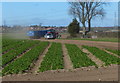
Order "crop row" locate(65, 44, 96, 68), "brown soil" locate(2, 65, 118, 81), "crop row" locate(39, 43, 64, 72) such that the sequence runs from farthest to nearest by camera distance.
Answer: "crop row" locate(65, 44, 96, 68)
"crop row" locate(39, 43, 64, 72)
"brown soil" locate(2, 65, 118, 81)

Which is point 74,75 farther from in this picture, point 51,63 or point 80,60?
point 80,60

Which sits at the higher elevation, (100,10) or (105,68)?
(100,10)

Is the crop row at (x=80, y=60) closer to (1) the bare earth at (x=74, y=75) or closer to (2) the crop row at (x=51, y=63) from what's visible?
(2) the crop row at (x=51, y=63)

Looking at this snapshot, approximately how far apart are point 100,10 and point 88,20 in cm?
418

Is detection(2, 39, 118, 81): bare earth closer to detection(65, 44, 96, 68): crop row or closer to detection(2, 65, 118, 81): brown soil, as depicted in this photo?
detection(2, 65, 118, 81): brown soil

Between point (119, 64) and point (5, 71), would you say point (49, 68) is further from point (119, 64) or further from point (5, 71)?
point (119, 64)

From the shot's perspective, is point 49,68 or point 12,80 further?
point 49,68

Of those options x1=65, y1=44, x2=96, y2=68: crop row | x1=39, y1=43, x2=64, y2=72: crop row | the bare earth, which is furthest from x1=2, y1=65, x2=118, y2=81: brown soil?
x1=65, y1=44, x2=96, y2=68: crop row

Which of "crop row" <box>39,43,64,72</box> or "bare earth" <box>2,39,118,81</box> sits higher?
"crop row" <box>39,43,64,72</box>

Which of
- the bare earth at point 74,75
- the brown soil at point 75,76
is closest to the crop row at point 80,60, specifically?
the bare earth at point 74,75

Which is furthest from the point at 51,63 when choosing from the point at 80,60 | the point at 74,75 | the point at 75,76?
the point at 75,76

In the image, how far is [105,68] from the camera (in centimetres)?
1138

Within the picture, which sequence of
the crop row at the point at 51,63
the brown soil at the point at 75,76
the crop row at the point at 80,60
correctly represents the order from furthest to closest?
the crop row at the point at 80,60 < the crop row at the point at 51,63 < the brown soil at the point at 75,76

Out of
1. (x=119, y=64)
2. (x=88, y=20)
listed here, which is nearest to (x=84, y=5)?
(x=88, y=20)
